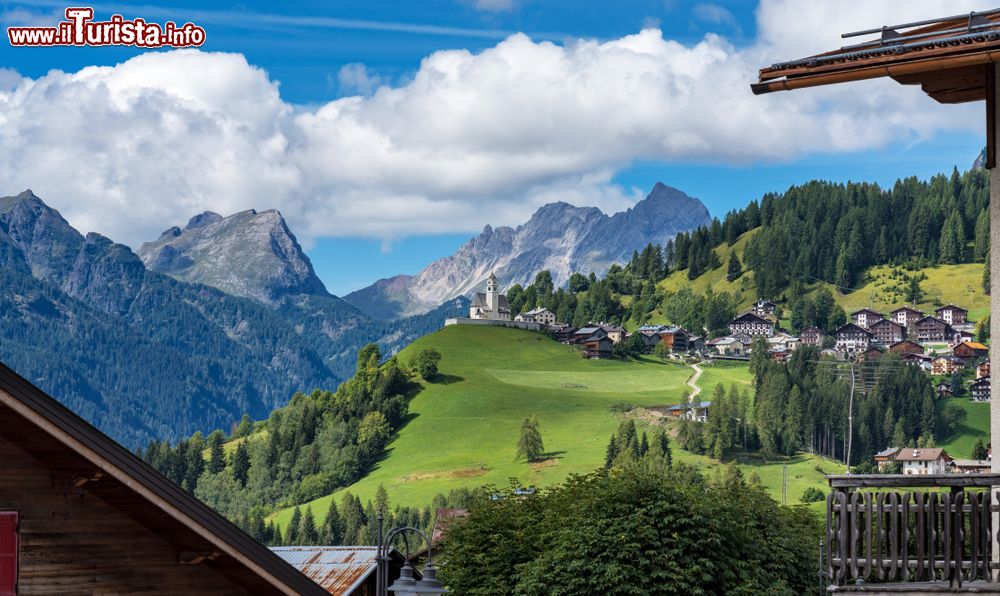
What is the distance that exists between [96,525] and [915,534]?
25.4ft

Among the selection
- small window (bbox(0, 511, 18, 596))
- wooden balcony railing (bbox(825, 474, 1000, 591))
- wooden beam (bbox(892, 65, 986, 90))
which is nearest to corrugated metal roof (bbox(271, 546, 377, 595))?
small window (bbox(0, 511, 18, 596))

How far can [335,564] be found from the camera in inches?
2431

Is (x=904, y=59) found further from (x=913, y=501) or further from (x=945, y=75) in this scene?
(x=913, y=501)

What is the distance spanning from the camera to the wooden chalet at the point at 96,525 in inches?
516

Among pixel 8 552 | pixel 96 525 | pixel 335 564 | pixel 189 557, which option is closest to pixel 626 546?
pixel 335 564

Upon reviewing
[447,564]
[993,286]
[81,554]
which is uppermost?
[993,286]

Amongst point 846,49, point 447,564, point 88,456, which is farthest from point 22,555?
point 447,564

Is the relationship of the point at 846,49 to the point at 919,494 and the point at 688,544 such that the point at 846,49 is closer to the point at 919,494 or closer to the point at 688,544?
the point at 919,494

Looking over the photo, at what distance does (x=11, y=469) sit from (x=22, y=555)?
85 centimetres

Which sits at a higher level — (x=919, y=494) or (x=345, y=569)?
(x=919, y=494)

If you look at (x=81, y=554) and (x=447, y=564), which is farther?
(x=447, y=564)

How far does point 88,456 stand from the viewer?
12930 mm

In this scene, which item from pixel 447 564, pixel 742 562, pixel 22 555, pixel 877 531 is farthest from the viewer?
pixel 447 564

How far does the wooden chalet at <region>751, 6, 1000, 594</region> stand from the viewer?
12.4 m
